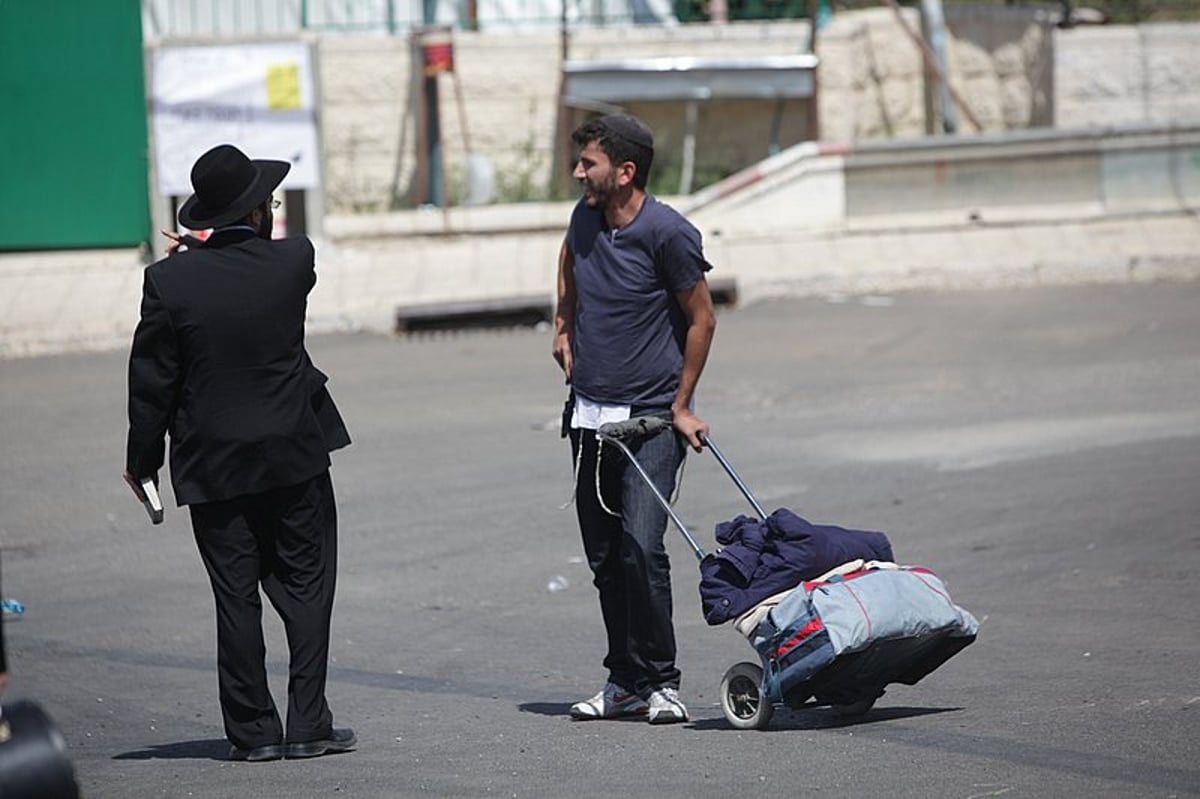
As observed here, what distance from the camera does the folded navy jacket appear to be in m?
6.11

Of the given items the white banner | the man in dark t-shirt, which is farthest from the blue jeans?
the white banner

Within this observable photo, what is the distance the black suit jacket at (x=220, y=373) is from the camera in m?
5.91

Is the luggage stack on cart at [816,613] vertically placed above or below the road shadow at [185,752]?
above

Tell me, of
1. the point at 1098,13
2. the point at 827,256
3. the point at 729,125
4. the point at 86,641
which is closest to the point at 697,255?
the point at 86,641

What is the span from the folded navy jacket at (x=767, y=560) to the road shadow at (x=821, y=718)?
466 mm

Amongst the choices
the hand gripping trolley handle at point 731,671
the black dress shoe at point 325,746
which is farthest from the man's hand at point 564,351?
the black dress shoe at point 325,746

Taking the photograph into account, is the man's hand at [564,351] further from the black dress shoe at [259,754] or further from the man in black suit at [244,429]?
the black dress shoe at [259,754]

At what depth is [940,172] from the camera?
17.7 m

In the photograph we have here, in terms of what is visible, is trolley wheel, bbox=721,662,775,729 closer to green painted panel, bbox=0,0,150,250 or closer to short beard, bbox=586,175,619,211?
short beard, bbox=586,175,619,211

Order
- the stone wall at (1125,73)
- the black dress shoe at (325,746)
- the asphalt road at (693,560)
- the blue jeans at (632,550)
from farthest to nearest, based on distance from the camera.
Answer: the stone wall at (1125,73) < the blue jeans at (632,550) < the black dress shoe at (325,746) < the asphalt road at (693,560)

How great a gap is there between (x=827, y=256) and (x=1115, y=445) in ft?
20.1

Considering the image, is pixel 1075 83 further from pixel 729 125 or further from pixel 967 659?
pixel 967 659

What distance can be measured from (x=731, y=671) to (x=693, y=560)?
128 inches

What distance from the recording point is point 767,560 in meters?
6.14
